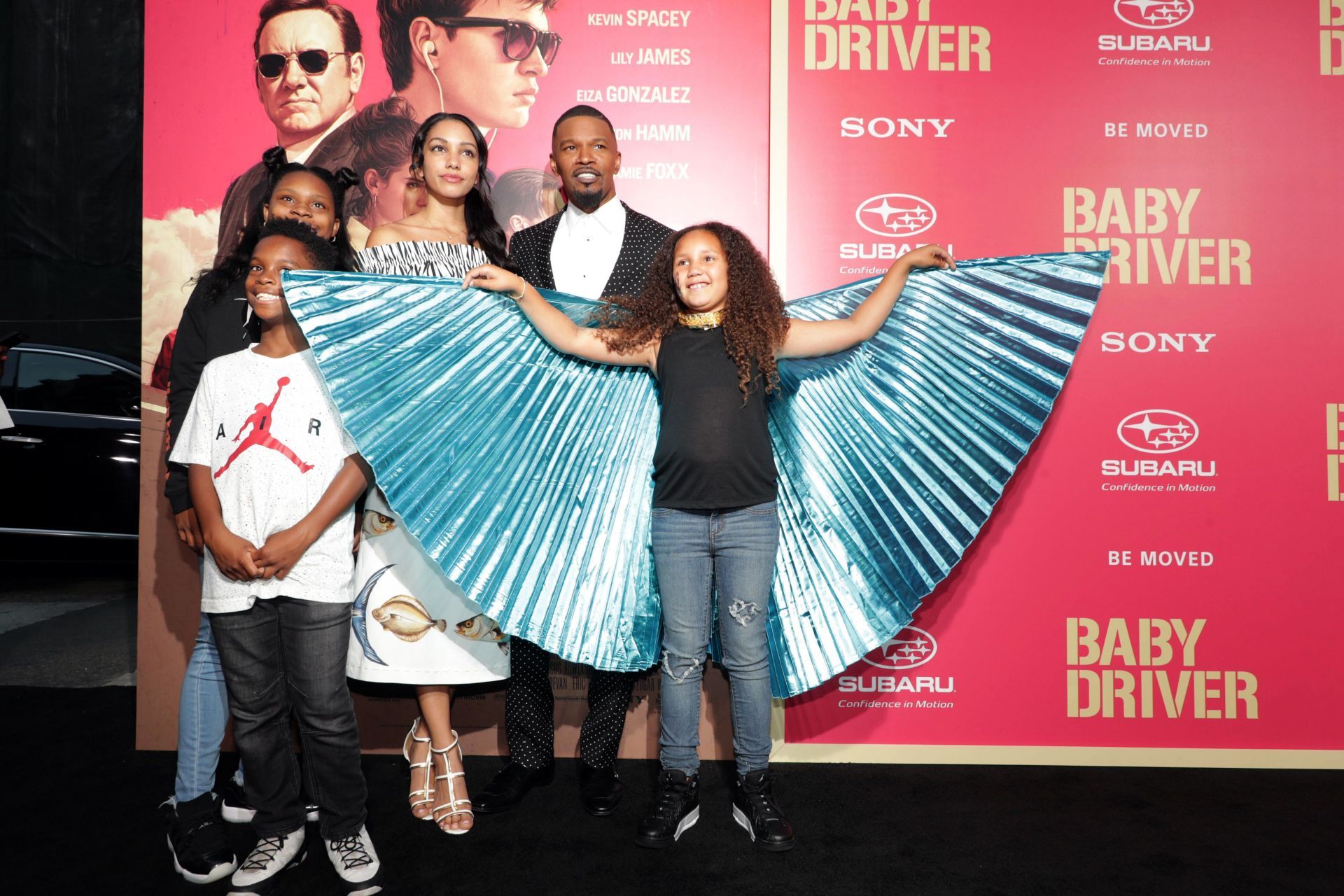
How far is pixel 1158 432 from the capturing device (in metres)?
2.90

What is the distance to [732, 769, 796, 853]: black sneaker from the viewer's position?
222cm

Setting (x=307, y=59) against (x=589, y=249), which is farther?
(x=307, y=59)

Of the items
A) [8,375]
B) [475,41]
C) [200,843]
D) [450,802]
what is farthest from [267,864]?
[8,375]

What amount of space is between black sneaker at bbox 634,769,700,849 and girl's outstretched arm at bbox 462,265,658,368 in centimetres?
115

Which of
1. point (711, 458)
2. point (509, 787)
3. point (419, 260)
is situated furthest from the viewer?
point (509, 787)

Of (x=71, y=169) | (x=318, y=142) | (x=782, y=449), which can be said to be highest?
(x=71, y=169)

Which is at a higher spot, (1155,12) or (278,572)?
(1155,12)

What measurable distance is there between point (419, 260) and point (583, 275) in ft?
1.71

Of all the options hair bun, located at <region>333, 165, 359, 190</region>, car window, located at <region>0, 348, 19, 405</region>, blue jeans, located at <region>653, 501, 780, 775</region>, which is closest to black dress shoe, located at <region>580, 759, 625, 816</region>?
blue jeans, located at <region>653, 501, 780, 775</region>

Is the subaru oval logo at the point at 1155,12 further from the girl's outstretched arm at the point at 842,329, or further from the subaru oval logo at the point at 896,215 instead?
the girl's outstretched arm at the point at 842,329

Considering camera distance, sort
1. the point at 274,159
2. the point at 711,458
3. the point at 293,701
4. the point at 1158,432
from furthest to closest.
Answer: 1. the point at 1158,432
2. the point at 274,159
3. the point at 711,458
4. the point at 293,701

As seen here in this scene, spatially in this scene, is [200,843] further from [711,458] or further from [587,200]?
[587,200]

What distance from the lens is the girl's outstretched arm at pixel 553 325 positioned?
6.95 feet

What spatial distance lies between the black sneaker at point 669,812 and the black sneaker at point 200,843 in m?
1.05
